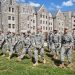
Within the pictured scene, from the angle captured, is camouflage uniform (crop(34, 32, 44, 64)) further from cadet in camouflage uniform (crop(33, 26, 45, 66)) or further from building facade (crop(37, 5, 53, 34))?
building facade (crop(37, 5, 53, 34))

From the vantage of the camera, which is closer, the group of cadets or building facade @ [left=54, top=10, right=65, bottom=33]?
the group of cadets

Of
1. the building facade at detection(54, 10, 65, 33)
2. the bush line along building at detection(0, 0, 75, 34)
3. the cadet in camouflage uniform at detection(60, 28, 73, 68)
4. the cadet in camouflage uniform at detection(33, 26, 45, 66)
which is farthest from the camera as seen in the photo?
the building facade at detection(54, 10, 65, 33)

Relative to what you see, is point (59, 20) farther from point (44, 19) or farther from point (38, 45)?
point (38, 45)

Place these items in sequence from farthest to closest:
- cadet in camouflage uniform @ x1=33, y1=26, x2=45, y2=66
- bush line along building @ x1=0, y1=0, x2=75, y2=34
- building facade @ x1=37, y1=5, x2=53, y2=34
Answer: building facade @ x1=37, y1=5, x2=53, y2=34
bush line along building @ x1=0, y1=0, x2=75, y2=34
cadet in camouflage uniform @ x1=33, y1=26, x2=45, y2=66

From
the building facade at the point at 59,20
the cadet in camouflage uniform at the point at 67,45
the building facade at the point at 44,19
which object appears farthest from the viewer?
the building facade at the point at 59,20

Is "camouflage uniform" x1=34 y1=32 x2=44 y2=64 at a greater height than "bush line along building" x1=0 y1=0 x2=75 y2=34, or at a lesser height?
lesser

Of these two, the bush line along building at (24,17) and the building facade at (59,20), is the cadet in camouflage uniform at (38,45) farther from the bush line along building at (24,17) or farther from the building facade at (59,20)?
the building facade at (59,20)

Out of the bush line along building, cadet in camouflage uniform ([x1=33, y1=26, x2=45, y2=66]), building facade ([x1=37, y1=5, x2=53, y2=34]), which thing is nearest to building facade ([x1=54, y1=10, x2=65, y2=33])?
the bush line along building

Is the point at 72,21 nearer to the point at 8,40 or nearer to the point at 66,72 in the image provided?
the point at 8,40

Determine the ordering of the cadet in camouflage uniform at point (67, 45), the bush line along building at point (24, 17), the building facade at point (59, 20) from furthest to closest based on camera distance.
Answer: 1. the building facade at point (59, 20)
2. the bush line along building at point (24, 17)
3. the cadet in camouflage uniform at point (67, 45)

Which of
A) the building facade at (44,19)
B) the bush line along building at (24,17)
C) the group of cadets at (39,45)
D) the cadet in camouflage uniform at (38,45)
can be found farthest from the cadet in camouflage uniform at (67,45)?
the building facade at (44,19)

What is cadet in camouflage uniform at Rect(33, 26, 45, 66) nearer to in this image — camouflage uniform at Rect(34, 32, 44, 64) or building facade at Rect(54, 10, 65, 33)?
camouflage uniform at Rect(34, 32, 44, 64)

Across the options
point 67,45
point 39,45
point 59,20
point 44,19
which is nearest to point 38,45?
point 39,45

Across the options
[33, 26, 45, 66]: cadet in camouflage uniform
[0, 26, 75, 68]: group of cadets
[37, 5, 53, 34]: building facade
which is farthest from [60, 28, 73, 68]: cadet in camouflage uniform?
[37, 5, 53, 34]: building facade
